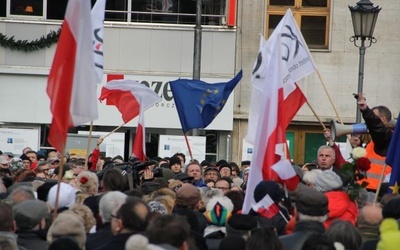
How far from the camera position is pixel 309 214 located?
31.6 feet

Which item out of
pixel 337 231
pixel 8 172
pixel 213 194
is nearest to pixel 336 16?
pixel 8 172

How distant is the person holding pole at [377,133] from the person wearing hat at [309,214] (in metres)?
3.05

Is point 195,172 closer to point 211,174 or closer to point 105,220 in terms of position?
point 211,174

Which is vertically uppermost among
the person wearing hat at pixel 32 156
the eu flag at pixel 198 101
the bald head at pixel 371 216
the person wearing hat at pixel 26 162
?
the eu flag at pixel 198 101

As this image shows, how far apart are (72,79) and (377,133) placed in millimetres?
3726

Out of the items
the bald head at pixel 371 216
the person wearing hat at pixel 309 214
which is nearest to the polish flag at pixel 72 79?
the person wearing hat at pixel 309 214

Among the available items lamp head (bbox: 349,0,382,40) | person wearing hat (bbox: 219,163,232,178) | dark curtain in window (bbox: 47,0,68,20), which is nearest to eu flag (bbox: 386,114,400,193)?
person wearing hat (bbox: 219,163,232,178)

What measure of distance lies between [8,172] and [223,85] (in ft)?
17.4

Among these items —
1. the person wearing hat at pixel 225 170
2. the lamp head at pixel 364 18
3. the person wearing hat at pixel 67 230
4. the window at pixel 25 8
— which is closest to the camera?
the person wearing hat at pixel 67 230

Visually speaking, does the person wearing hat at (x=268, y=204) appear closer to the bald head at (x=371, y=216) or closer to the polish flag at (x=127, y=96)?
the bald head at (x=371, y=216)

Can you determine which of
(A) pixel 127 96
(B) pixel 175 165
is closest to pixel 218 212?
(B) pixel 175 165

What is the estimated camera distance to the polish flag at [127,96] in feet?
71.1

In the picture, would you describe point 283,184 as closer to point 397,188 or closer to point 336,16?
→ point 397,188

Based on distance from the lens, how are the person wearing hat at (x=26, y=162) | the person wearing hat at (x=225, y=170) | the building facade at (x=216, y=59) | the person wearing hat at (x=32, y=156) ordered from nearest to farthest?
the person wearing hat at (x=225, y=170), the person wearing hat at (x=26, y=162), the person wearing hat at (x=32, y=156), the building facade at (x=216, y=59)
